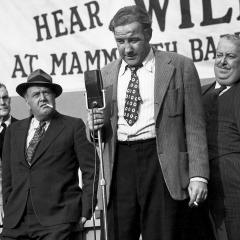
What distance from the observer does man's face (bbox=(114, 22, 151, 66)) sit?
12.3ft

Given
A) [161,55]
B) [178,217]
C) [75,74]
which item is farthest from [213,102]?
[75,74]

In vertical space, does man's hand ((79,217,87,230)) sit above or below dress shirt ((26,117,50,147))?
below

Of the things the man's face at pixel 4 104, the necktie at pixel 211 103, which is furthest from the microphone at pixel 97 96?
the man's face at pixel 4 104

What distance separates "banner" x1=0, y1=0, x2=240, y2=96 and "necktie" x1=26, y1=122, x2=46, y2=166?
1.20 meters

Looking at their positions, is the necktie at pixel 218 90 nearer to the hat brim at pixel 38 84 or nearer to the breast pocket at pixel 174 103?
→ the breast pocket at pixel 174 103

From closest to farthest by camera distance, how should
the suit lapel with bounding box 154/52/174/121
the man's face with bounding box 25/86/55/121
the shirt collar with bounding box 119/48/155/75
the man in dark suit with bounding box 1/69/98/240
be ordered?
the suit lapel with bounding box 154/52/174/121
the shirt collar with bounding box 119/48/155/75
the man in dark suit with bounding box 1/69/98/240
the man's face with bounding box 25/86/55/121

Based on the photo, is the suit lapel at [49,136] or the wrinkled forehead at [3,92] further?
the wrinkled forehead at [3,92]

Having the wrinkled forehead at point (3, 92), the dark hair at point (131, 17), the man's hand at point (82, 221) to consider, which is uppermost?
the dark hair at point (131, 17)

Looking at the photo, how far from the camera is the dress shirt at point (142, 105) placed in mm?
3705

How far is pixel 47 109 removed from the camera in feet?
15.0

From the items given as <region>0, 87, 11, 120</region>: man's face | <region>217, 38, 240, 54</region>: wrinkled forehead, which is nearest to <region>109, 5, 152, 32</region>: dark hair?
<region>217, 38, 240, 54</region>: wrinkled forehead

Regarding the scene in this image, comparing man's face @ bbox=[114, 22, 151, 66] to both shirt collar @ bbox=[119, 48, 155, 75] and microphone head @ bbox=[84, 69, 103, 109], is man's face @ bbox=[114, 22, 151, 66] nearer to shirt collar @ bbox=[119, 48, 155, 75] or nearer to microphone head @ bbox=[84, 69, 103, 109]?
shirt collar @ bbox=[119, 48, 155, 75]

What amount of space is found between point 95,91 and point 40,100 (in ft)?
3.68

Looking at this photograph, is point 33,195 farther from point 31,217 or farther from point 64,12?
point 64,12
